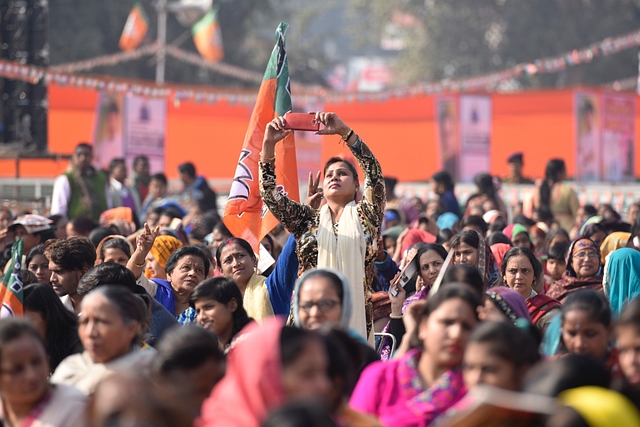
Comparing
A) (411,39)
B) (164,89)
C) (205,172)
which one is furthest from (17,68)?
(411,39)

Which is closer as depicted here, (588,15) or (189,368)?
(189,368)

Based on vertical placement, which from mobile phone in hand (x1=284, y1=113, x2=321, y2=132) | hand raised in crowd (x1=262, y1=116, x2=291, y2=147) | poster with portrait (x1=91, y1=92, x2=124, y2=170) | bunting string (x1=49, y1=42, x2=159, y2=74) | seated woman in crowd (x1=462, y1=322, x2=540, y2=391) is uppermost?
bunting string (x1=49, y1=42, x2=159, y2=74)

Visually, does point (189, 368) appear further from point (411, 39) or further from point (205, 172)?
point (411, 39)

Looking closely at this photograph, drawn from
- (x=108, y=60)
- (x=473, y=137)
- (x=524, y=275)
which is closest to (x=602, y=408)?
(x=524, y=275)

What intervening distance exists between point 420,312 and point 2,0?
11885 mm

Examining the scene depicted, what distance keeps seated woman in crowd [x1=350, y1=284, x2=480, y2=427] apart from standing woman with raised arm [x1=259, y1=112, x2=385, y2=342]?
135 centimetres

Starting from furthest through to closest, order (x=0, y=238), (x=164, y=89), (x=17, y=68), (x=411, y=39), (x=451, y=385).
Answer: (x=411, y=39) → (x=164, y=89) → (x=17, y=68) → (x=0, y=238) → (x=451, y=385)

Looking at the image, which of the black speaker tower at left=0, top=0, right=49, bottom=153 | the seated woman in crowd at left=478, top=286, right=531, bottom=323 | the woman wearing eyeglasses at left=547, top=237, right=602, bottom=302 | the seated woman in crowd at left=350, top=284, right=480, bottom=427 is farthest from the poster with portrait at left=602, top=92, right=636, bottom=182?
the seated woman in crowd at left=350, top=284, right=480, bottom=427

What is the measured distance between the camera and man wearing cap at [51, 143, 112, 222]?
1066 centimetres

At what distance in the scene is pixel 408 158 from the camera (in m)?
19.4

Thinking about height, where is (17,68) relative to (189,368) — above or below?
above

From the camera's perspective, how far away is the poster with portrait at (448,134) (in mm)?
18438

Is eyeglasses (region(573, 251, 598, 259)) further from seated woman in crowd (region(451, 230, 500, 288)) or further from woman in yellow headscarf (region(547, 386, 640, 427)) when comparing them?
woman in yellow headscarf (region(547, 386, 640, 427))

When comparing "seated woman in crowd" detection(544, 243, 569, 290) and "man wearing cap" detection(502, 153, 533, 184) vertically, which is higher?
"man wearing cap" detection(502, 153, 533, 184)
